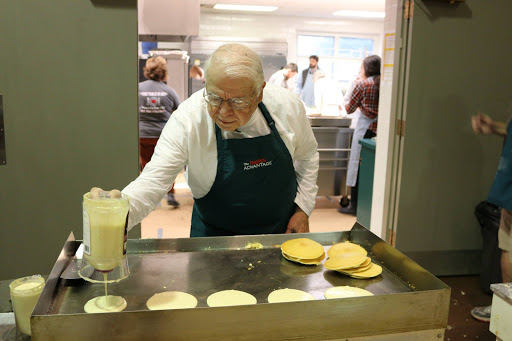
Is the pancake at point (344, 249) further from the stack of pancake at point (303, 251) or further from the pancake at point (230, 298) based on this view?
the pancake at point (230, 298)

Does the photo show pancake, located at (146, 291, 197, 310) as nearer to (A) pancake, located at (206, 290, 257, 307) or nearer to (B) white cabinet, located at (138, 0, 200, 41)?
(A) pancake, located at (206, 290, 257, 307)

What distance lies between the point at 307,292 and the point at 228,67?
75cm

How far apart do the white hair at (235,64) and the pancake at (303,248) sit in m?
0.55

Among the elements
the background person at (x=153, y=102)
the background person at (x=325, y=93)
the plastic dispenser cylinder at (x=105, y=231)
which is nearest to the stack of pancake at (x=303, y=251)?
the plastic dispenser cylinder at (x=105, y=231)

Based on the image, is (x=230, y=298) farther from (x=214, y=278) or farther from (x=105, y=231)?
(x=105, y=231)

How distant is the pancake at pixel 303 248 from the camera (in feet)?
5.26

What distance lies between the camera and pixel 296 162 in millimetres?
2291

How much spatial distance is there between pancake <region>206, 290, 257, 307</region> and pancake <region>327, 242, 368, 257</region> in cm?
39

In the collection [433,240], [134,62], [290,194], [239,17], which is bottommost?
[433,240]

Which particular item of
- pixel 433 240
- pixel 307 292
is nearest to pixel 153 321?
pixel 307 292

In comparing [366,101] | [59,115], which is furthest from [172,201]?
[59,115]

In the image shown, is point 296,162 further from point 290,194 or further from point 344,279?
point 344,279

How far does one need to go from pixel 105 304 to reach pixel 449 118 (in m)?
2.81

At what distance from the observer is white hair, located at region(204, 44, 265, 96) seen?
1592mm
